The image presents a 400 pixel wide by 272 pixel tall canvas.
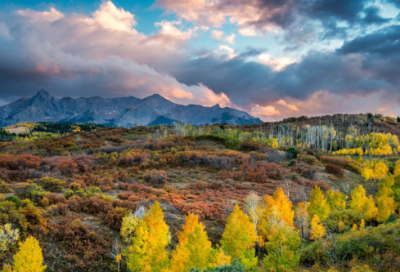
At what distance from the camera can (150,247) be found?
11.5 m

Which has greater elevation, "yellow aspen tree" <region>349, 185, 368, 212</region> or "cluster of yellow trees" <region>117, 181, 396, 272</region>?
"cluster of yellow trees" <region>117, 181, 396, 272</region>

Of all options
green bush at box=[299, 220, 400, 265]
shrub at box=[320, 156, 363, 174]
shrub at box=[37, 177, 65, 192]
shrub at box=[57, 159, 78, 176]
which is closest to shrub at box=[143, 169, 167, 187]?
shrub at box=[57, 159, 78, 176]

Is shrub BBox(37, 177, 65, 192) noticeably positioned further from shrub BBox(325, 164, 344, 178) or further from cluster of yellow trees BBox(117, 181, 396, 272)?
shrub BBox(325, 164, 344, 178)

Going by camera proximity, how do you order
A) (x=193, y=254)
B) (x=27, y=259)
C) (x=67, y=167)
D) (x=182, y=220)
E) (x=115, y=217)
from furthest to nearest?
(x=67, y=167) < (x=182, y=220) < (x=115, y=217) < (x=193, y=254) < (x=27, y=259)

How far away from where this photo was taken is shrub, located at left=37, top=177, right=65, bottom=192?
21594 mm

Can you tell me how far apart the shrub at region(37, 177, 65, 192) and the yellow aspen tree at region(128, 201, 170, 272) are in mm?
14676

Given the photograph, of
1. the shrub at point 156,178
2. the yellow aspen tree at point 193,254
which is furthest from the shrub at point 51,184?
the yellow aspen tree at point 193,254

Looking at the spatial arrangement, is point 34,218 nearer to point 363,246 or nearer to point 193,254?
point 193,254

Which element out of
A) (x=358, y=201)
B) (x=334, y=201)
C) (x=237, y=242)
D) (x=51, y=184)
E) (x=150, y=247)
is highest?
(x=51, y=184)

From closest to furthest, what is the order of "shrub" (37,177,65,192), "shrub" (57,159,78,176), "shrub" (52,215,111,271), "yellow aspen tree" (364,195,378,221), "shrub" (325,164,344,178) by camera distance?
1. "shrub" (52,215,111,271)
2. "shrub" (37,177,65,192)
3. "yellow aspen tree" (364,195,378,221)
4. "shrub" (57,159,78,176)
5. "shrub" (325,164,344,178)

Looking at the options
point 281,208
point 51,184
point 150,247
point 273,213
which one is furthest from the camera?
point 51,184

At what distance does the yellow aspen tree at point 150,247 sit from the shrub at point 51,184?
14.7 m

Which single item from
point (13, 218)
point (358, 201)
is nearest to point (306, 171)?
point (358, 201)

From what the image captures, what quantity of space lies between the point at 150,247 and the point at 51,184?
57.0ft
